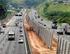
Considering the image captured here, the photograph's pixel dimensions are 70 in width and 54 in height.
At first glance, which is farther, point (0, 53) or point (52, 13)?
point (52, 13)

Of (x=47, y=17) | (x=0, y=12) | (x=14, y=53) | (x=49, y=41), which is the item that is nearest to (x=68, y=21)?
(x=47, y=17)

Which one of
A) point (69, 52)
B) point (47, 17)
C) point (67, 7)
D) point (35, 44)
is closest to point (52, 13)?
point (47, 17)

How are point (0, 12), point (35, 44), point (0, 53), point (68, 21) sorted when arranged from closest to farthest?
point (0, 53) → point (35, 44) → point (68, 21) → point (0, 12)

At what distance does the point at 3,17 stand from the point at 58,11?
21.0 metres

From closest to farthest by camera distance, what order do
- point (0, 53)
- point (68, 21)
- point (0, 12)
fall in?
1. point (0, 53)
2. point (68, 21)
3. point (0, 12)

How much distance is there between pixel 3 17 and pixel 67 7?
26395 millimetres

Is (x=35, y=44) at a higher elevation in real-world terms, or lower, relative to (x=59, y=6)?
lower

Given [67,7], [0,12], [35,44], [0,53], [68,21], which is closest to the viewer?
[0,53]

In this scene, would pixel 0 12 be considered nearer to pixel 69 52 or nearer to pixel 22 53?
pixel 22 53

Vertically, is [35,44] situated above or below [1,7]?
below

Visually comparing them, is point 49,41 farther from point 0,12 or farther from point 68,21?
point 0,12

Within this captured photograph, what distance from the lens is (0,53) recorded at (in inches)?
1587

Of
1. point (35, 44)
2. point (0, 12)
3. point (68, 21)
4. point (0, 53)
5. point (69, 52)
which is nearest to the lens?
point (69, 52)

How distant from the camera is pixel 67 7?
128875mm
